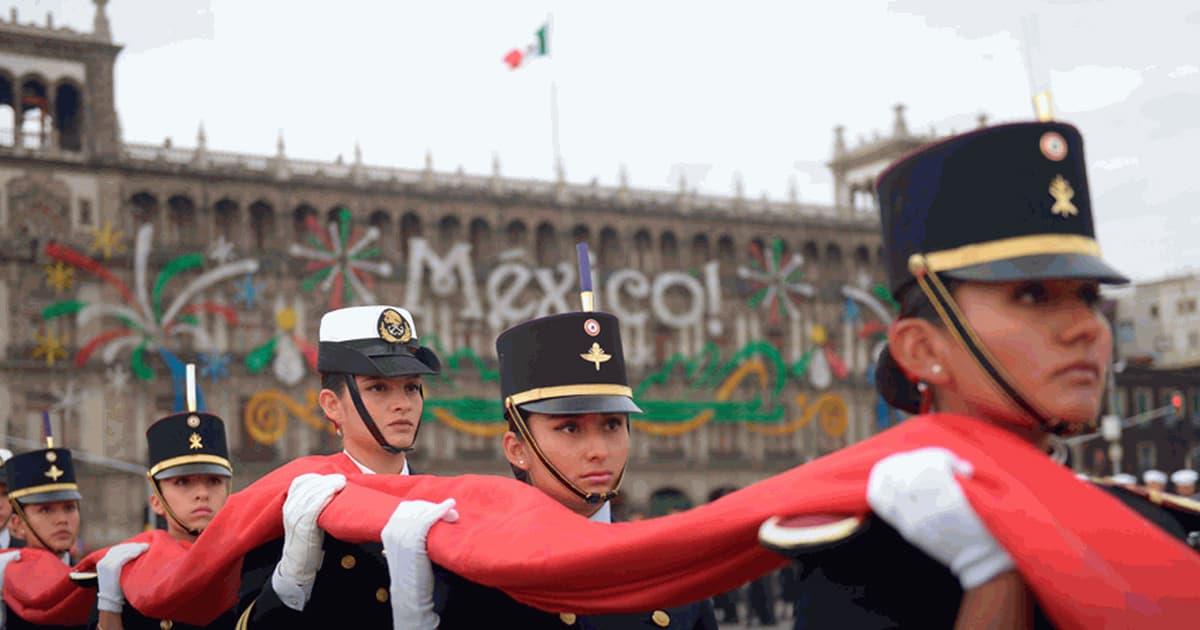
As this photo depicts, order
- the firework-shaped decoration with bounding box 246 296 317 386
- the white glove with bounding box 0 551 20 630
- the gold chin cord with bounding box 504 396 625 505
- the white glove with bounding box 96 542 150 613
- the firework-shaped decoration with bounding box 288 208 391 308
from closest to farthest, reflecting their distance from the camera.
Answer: the gold chin cord with bounding box 504 396 625 505 → the white glove with bounding box 96 542 150 613 → the white glove with bounding box 0 551 20 630 → the firework-shaped decoration with bounding box 246 296 317 386 → the firework-shaped decoration with bounding box 288 208 391 308

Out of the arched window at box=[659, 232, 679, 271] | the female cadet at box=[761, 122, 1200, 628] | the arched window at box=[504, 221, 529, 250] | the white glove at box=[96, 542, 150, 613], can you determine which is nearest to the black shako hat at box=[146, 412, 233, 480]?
the white glove at box=[96, 542, 150, 613]

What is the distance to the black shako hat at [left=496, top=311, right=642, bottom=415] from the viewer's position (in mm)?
4867

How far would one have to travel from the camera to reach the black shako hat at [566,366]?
4867 mm

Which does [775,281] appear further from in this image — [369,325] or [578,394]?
[578,394]

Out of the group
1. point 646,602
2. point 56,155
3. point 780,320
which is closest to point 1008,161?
point 646,602

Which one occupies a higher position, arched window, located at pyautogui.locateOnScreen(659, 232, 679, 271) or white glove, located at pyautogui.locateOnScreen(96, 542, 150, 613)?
arched window, located at pyautogui.locateOnScreen(659, 232, 679, 271)

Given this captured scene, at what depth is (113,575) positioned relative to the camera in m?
Answer: 6.91

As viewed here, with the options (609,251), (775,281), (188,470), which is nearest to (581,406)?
(188,470)

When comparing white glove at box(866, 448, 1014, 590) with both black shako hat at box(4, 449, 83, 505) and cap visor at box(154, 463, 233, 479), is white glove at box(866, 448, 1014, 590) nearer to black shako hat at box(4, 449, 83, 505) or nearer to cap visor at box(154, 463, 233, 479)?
cap visor at box(154, 463, 233, 479)

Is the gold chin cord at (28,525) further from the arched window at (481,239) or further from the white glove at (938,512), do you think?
the arched window at (481,239)

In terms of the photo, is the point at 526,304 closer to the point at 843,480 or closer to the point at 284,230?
the point at 284,230

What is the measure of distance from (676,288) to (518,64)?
1089 cm

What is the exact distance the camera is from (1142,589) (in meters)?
2.41

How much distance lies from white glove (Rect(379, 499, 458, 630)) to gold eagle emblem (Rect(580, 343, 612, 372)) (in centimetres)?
92
